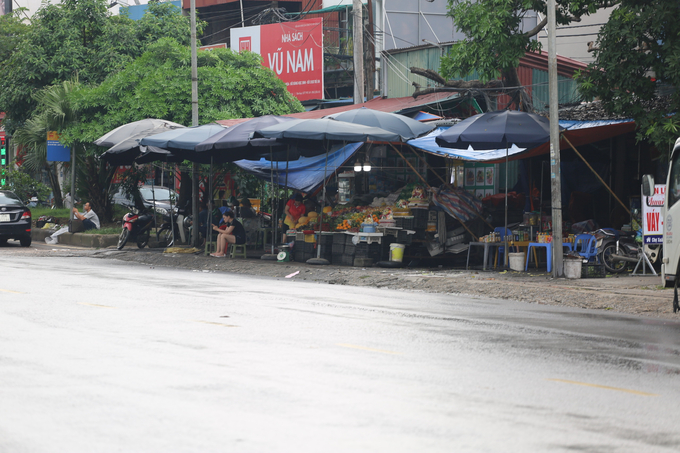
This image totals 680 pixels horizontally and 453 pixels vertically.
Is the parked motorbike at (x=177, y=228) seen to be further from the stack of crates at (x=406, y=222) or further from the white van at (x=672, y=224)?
the white van at (x=672, y=224)

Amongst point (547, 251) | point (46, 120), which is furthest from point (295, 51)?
point (547, 251)

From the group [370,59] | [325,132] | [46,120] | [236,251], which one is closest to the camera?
[325,132]

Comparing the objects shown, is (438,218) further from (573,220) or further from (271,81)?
(271,81)

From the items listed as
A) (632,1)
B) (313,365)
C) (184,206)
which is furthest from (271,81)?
(313,365)

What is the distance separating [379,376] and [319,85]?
1349 inches

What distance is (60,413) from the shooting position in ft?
17.2

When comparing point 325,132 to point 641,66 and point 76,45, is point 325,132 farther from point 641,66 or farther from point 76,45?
point 76,45

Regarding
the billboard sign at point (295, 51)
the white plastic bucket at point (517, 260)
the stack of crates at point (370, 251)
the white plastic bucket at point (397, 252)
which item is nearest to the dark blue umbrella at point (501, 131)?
the white plastic bucket at point (517, 260)

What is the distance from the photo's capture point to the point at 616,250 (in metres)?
15.7

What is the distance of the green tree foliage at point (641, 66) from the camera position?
13766 millimetres

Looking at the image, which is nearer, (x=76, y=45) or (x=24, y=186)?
(x=76, y=45)

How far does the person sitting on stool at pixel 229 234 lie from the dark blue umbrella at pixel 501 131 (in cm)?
622

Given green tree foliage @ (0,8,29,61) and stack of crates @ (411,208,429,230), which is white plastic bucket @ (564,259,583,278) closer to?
stack of crates @ (411,208,429,230)

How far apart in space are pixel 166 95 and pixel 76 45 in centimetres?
870
